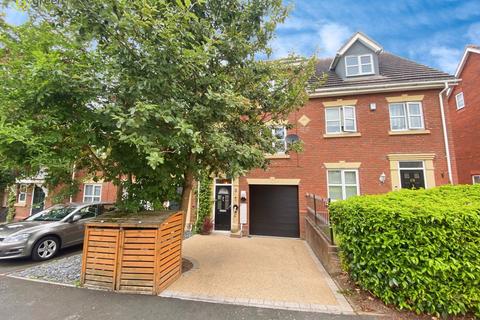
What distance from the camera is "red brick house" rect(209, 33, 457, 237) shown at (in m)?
9.16

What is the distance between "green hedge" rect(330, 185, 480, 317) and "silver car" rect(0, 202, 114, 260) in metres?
8.52

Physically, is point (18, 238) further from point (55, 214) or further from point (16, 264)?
point (55, 214)

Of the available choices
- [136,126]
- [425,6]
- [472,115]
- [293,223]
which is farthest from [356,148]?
[472,115]

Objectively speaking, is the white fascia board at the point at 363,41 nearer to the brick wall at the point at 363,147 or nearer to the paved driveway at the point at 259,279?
the brick wall at the point at 363,147

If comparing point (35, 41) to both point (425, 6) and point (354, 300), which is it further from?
point (425, 6)

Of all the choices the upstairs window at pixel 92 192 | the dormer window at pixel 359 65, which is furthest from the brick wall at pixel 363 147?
the upstairs window at pixel 92 192

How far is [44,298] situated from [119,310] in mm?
1751

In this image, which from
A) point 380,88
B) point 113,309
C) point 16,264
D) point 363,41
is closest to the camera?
point 113,309

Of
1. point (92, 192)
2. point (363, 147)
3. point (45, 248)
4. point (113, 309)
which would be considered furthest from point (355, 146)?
point (92, 192)

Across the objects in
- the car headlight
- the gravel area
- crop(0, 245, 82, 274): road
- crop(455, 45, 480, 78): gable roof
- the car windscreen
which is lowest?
crop(0, 245, 82, 274): road

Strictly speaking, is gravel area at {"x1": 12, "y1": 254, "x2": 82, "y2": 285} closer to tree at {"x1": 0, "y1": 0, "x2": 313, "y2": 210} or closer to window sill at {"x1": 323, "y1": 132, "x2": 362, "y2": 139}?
tree at {"x1": 0, "y1": 0, "x2": 313, "y2": 210}

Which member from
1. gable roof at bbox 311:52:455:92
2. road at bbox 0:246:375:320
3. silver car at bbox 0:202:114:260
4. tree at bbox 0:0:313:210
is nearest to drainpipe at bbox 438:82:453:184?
gable roof at bbox 311:52:455:92

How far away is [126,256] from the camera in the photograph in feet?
14.5

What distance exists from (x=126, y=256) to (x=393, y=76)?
1236 cm
